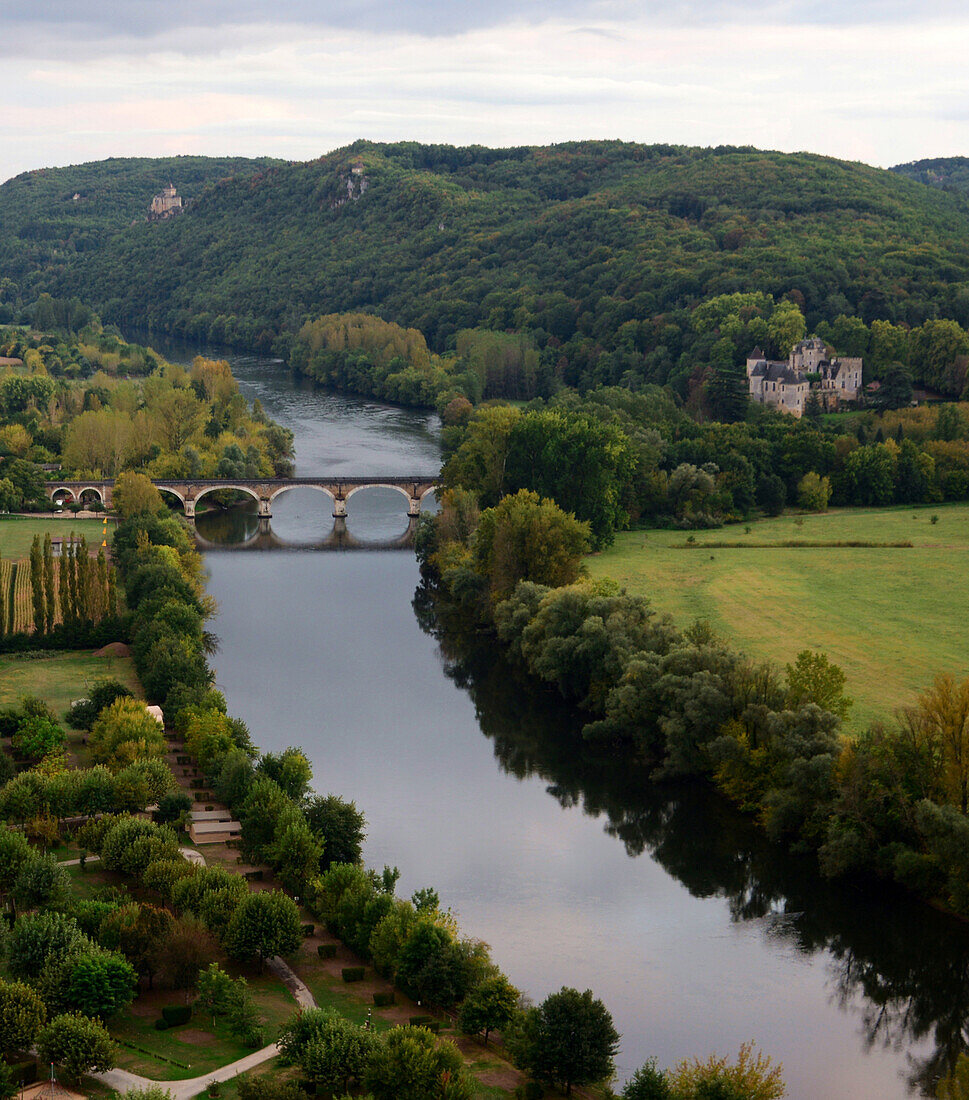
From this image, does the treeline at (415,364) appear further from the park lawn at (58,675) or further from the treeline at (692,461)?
the park lawn at (58,675)

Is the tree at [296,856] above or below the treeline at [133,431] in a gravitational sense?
below

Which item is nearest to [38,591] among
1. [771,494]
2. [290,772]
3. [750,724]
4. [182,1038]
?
[290,772]

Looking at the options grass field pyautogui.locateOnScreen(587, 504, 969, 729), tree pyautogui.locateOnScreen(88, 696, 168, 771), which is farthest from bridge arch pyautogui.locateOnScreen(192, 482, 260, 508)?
tree pyautogui.locateOnScreen(88, 696, 168, 771)

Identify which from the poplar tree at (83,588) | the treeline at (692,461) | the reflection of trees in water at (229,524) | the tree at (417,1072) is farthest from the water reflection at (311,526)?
the tree at (417,1072)

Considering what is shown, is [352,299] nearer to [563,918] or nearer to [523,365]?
[523,365]

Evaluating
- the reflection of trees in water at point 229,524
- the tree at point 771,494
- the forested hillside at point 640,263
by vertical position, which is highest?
the forested hillside at point 640,263

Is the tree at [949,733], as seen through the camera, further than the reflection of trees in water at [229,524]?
No

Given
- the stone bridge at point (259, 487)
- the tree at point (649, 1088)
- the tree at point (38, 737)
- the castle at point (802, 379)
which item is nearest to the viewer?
the tree at point (649, 1088)

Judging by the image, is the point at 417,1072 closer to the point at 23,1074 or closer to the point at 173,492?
the point at 23,1074

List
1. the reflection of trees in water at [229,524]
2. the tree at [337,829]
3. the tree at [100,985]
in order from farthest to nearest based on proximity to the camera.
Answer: the reflection of trees in water at [229,524] → the tree at [337,829] → the tree at [100,985]
